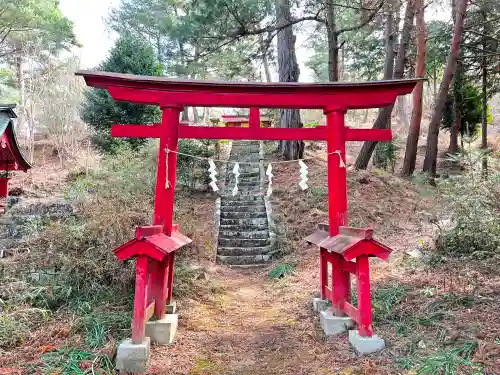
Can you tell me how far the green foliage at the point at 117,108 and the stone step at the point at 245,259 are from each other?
574 centimetres

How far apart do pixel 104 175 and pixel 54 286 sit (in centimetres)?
619

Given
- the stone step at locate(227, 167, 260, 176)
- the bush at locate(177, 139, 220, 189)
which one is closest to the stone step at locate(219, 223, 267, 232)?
the bush at locate(177, 139, 220, 189)

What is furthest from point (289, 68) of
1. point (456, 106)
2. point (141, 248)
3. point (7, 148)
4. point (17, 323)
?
point (17, 323)

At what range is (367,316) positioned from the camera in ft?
13.9

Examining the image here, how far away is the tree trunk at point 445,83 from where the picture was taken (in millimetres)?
11258

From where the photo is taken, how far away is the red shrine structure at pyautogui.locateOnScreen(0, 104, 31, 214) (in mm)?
7695

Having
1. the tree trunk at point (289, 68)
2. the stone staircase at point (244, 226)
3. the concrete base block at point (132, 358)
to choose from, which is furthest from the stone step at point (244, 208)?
the concrete base block at point (132, 358)

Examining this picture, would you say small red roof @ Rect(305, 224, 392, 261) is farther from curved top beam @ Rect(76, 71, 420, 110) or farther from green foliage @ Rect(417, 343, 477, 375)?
curved top beam @ Rect(76, 71, 420, 110)

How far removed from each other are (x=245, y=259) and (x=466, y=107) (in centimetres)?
1257

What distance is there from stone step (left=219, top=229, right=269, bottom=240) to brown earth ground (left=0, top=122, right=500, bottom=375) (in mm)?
463

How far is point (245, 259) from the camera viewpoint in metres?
8.98

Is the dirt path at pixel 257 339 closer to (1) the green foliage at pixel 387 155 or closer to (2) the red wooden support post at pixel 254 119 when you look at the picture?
(2) the red wooden support post at pixel 254 119

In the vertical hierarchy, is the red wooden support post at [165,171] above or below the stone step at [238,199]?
above

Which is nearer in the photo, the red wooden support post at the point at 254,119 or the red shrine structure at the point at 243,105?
the red shrine structure at the point at 243,105
